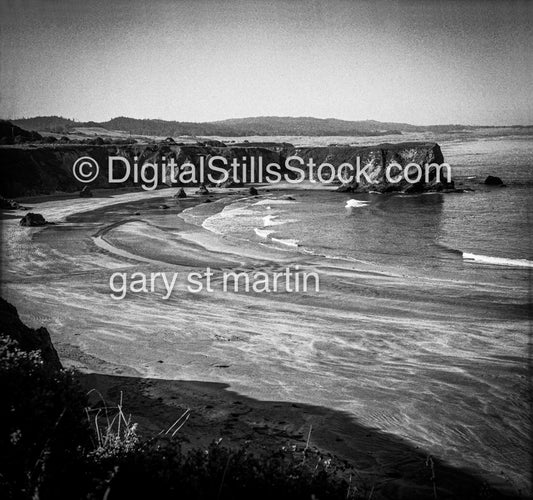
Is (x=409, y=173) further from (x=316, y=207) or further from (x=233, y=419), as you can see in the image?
(x=233, y=419)

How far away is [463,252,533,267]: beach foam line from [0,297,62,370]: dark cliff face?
19.1m

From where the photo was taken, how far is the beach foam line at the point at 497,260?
72.4 ft

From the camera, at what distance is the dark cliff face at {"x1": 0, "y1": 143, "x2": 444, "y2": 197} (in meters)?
47.8

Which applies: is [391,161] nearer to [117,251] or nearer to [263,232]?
[263,232]

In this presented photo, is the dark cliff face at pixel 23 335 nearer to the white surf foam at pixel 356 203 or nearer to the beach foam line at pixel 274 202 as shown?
the white surf foam at pixel 356 203

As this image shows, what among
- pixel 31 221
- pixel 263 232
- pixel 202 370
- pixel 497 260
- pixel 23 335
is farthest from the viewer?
pixel 31 221

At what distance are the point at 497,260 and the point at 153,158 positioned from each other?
4886 centimetres

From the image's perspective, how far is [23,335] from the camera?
8.27m

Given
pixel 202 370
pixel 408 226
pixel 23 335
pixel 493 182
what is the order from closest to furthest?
pixel 23 335 < pixel 202 370 < pixel 408 226 < pixel 493 182

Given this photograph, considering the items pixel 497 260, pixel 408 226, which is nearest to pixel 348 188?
pixel 408 226

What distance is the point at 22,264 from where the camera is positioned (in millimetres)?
21812

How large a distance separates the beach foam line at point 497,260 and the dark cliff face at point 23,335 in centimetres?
1909

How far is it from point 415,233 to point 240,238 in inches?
403

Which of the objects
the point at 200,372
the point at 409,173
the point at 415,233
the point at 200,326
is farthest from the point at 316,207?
the point at 200,372
